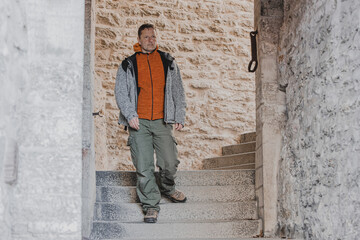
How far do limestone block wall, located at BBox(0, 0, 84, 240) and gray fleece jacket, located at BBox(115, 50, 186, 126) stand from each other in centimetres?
187

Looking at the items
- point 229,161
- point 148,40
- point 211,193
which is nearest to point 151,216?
point 211,193

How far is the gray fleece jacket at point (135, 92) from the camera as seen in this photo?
4.57 metres

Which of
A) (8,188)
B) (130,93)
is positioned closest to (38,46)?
(8,188)

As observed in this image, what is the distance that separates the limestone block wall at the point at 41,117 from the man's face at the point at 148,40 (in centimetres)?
199

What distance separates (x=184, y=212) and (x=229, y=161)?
169cm

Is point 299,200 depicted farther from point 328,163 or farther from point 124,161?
point 124,161

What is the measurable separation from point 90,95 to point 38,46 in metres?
1.71

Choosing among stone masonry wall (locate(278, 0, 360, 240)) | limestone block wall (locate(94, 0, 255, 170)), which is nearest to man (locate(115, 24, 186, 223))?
stone masonry wall (locate(278, 0, 360, 240))

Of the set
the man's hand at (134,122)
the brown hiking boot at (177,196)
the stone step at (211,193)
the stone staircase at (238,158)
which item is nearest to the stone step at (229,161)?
the stone staircase at (238,158)

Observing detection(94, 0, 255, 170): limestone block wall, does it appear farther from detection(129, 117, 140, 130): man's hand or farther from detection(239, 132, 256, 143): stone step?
detection(129, 117, 140, 130): man's hand

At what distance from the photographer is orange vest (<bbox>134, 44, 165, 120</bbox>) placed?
4.67m

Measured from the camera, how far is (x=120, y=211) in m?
4.73

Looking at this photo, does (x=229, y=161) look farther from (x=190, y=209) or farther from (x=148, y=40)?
(x=148, y=40)

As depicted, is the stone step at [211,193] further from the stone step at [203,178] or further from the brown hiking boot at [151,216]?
the brown hiking boot at [151,216]
